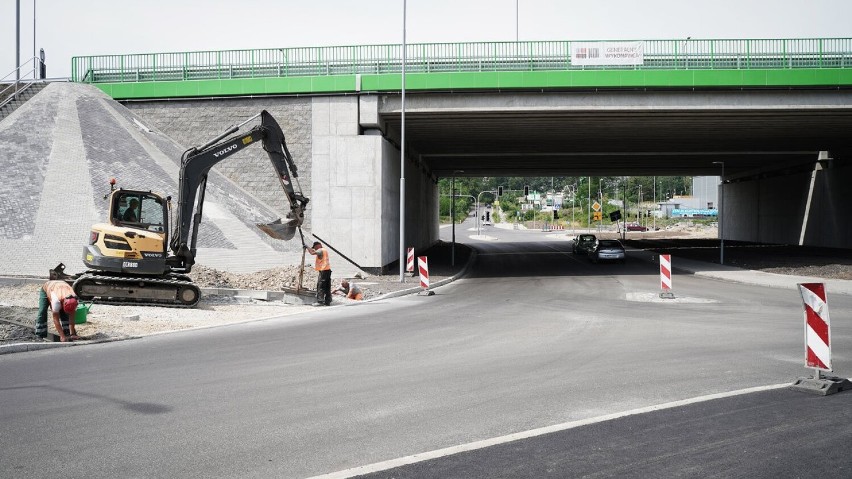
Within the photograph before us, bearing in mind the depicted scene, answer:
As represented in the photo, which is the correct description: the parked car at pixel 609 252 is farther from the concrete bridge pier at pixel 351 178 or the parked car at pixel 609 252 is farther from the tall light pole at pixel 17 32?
the tall light pole at pixel 17 32

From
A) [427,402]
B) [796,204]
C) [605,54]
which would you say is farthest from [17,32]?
[796,204]

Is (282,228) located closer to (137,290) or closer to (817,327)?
(137,290)

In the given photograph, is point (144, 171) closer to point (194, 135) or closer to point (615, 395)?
point (194, 135)

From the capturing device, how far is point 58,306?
1154cm

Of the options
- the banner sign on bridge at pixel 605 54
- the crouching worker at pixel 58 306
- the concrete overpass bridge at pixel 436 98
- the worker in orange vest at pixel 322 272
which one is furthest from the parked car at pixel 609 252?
the crouching worker at pixel 58 306

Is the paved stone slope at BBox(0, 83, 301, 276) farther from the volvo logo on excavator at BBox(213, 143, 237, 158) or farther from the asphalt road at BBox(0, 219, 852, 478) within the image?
the asphalt road at BBox(0, 219, 852, 478)

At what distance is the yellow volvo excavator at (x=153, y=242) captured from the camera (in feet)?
53.1

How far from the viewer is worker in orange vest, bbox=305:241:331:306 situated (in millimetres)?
18109

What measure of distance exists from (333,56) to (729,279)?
1865cm

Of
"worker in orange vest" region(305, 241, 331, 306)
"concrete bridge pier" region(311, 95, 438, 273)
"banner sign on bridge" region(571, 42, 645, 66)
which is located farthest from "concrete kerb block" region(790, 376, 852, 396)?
"banner sign on bridge" region(571, 42, 645, 66)

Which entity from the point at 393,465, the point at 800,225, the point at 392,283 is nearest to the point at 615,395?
the point at 393,465

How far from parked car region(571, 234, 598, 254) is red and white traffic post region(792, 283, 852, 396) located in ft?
110

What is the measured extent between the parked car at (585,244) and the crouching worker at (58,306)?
33589 mm

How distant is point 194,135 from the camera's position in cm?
3103
